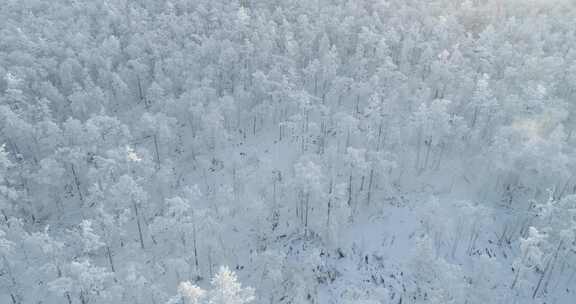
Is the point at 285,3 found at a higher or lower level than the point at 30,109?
higher

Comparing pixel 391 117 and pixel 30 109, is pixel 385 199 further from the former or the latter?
pixel 30 109

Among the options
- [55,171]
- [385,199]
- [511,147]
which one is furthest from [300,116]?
[55,171]

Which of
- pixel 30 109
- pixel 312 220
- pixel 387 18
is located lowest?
pixel 312 220

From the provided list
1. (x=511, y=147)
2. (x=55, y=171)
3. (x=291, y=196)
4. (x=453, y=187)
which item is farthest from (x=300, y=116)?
(x=55, y=171)

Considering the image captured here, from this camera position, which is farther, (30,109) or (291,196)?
(30,109)

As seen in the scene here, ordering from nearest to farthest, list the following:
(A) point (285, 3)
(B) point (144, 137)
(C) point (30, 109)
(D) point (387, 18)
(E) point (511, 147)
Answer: (E) point (511, 147) → (C) point (30, 109) → (B) point (144, 137) → (D) point (387, 18) → (A) point (285, 3)

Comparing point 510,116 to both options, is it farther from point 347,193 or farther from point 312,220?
point 312,220

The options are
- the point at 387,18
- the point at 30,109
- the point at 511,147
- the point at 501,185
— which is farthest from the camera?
the point at 387,18
